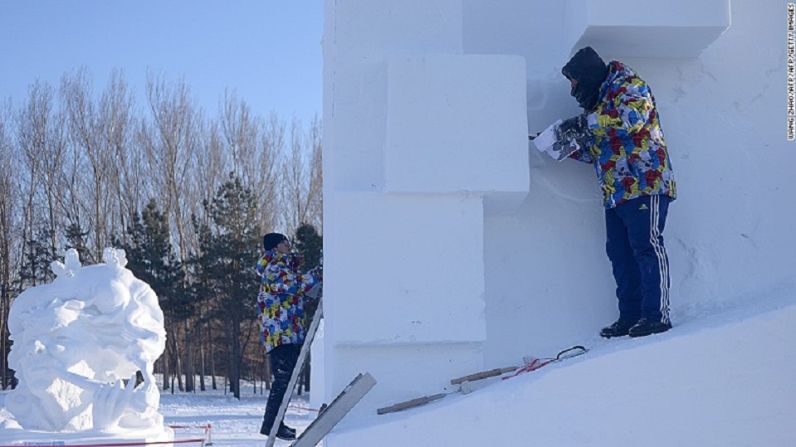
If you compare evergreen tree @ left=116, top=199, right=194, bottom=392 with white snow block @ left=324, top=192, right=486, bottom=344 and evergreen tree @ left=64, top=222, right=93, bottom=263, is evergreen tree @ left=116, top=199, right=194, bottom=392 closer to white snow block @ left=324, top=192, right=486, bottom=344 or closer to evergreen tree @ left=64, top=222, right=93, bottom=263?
evergreen tree @ left=64, top=222, right=93, bottom=263

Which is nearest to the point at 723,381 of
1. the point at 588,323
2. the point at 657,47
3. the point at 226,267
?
the point at 588,323

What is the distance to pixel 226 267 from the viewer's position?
2598 centimetres

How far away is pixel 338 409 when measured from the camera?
10.8ft

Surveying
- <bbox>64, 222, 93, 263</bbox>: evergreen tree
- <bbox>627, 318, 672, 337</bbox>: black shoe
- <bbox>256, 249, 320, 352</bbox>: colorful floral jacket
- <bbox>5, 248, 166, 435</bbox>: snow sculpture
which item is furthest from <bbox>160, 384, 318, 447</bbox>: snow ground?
<bbox>627, 318, 672, 337</bbox>: black shoe

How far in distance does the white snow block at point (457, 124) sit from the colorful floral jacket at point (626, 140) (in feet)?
1.08

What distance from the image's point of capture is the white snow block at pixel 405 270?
352 cm

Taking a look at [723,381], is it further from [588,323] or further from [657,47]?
[657,47]

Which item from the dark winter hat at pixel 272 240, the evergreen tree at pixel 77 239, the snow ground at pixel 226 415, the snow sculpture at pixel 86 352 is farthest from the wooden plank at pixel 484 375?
the evergreen tree at pixel 77 239

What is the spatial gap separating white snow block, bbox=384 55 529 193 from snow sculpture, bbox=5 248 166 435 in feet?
14.7

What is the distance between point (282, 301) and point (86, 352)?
2.24 meters

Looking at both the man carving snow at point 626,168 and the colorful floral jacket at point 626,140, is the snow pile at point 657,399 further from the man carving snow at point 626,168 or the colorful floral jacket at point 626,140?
the colorful floral jacket at point 626,140

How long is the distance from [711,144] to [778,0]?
2.66 feet

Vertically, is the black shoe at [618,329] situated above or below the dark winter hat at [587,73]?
below

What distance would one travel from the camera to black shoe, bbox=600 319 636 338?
12.2 feet
